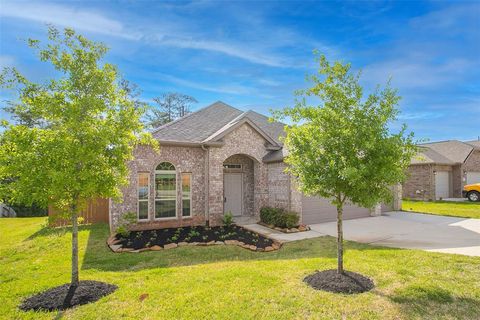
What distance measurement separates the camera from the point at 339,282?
5113 mm

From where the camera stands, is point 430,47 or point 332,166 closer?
point 332,166

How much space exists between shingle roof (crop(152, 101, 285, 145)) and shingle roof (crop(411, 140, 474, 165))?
1452cm

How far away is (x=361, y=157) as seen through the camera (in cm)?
515

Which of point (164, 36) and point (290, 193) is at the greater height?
point (164, 36)

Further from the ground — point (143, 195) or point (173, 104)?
point (173, 104)

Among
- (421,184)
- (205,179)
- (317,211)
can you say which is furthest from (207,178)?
(421,184)

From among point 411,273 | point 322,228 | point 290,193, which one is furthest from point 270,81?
point 411,273

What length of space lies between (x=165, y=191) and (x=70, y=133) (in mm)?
7107

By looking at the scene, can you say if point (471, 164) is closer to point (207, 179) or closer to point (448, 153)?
point (448, 153)

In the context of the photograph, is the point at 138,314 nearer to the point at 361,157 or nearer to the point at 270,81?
the point at 361,157

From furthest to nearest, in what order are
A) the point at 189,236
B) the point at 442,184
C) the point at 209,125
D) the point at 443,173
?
1. the point at 443,173
2. the point at 442,184
3. the point at 209,125
4. the point at 189,236

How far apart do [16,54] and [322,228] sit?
1164 cm

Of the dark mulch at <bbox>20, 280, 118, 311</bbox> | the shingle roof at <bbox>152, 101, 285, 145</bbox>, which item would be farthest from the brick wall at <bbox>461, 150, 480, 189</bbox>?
the dark mulch at <bbox>20, 280, 118, 311</bbox>

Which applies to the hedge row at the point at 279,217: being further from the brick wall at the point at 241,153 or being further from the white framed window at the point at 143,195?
the white framed window at the point at 143,195
